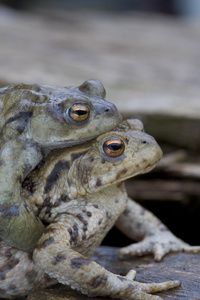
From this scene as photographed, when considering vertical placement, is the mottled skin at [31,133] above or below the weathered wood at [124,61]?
below

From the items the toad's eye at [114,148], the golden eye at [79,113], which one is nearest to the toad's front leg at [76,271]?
the toad's eye at [114,148]

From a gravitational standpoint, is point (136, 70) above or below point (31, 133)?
above

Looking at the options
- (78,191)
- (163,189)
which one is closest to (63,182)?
(78,191)

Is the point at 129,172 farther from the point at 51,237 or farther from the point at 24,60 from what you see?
the point at 24,60

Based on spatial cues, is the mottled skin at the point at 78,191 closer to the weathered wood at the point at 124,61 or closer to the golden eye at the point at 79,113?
the golden eye at the point at 79,113

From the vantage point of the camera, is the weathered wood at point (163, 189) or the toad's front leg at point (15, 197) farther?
the weathered wood at point (163, 189)

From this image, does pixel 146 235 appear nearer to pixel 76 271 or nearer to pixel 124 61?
pixel 76 271
